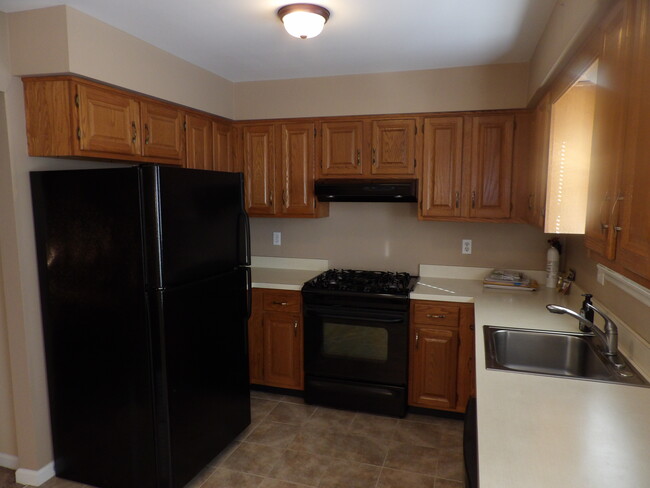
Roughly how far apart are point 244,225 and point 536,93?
192cm

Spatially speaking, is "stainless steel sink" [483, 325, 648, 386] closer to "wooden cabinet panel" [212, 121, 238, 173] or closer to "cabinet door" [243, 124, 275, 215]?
"cabinet door" [243, 124, 275, 215]

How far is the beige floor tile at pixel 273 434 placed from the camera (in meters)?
2.81

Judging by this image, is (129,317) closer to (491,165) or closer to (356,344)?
(356,344)

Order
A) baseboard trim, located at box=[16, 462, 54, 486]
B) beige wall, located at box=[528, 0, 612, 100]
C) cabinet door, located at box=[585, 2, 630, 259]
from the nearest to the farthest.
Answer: cabinet door, located at box=[585, 2, 630, 259] → beige wall, located at box=[528, 0, 612, 100] → baseboard trim, located at box=[16, 462, 54, 486]

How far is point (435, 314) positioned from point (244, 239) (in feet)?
4.45

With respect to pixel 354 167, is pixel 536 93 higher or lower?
higher

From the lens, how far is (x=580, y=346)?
6.60ft

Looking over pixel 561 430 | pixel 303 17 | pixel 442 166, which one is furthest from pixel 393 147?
pixel 561 430

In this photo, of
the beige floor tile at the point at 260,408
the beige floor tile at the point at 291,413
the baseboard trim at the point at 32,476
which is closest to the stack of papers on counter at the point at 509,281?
the beige floor tile at the point at 291,413

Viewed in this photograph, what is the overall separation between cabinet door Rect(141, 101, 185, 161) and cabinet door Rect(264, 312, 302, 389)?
136 cm

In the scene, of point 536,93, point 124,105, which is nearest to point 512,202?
point 536,93

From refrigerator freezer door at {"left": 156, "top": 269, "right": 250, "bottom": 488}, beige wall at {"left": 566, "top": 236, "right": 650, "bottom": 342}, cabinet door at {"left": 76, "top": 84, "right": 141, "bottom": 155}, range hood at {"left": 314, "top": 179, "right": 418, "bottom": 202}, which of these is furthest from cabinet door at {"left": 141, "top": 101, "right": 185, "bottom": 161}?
beige wall at {"left": 566, "top": 236, "right": 650, "bottom": 342}

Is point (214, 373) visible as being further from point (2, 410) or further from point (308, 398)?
point (2, 410)

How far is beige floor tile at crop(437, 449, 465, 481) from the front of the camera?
2.46 metres
